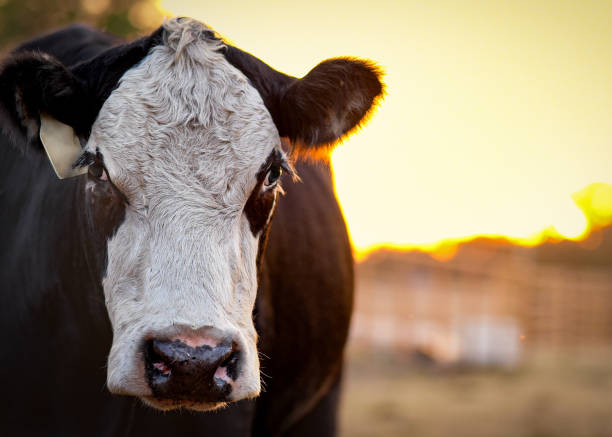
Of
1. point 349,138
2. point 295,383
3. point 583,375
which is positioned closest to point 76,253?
point 349,138

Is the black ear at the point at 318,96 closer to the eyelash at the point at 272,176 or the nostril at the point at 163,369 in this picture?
the eyelash at the point at 272,176

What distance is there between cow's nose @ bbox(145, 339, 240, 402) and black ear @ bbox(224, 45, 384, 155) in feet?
3.33

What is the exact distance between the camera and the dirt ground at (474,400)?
7988 mm

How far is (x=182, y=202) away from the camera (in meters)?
2.24

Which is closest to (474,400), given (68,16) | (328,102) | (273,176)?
(68,16)

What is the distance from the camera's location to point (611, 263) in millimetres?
38500

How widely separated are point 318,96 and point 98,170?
0.87 m

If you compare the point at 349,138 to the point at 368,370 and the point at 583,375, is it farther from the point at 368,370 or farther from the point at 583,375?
the point at 583,375

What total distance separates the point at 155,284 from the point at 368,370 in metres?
12.1

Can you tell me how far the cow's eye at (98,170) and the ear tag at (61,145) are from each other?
138mm

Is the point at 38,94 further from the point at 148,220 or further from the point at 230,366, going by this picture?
the point at 230,366

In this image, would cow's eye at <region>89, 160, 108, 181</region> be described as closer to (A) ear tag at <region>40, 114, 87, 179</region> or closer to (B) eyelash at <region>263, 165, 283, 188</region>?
(A) ear tag at <region>40, 114, 87, 179</region>

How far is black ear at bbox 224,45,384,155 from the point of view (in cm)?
271


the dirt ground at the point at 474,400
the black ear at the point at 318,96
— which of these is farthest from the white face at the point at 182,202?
the dirt ground at the point at 474,400
